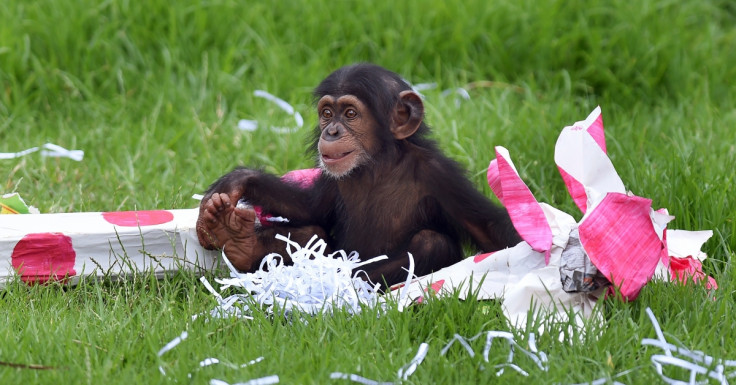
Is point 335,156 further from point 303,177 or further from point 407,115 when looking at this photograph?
point 303,177

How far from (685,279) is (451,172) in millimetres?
915

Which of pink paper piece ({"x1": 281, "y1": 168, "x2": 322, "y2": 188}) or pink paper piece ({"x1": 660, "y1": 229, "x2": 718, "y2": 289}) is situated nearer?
pink paper piece ({"x1": 660, "y1": 229, "x2": 718, "y2": 289})

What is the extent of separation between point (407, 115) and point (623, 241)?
3.30 feet

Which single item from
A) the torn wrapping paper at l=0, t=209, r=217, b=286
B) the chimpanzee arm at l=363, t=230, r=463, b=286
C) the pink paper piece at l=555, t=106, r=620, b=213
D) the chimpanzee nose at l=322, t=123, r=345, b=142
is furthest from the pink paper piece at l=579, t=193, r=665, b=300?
the torn wrapping paper at l=0, t=209, r=217, b=286

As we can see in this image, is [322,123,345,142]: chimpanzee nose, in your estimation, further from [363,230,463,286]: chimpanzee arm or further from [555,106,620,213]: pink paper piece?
[555,106,620,213]: pink paper piece

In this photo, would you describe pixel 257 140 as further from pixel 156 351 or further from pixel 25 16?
pixel 156 351

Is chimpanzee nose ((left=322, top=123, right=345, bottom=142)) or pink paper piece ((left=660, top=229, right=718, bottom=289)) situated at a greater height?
chimpanzee nose ((left=322, top=123, right=345, bottom=142))

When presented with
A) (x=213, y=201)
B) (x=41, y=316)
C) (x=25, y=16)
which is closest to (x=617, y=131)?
(x=213, y=201)

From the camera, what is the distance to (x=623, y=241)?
127 inches

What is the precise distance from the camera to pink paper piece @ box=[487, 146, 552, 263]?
138 inches

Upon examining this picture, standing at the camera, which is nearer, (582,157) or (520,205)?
(582,157)

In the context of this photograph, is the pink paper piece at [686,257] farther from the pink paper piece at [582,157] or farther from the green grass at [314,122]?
the pink paper piece at [582,157]

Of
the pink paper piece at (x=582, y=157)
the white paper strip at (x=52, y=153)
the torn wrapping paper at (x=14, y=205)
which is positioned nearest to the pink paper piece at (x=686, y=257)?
the pink paper piece at (x=582, y=157)

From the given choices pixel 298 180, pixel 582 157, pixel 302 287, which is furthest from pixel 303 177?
pixel 582 157
